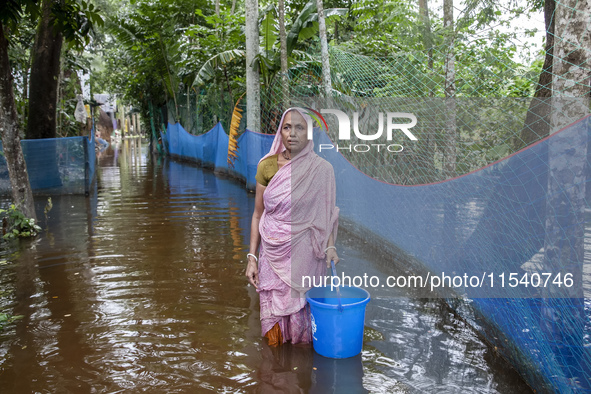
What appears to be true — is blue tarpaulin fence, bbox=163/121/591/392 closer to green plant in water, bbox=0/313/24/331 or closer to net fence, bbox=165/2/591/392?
net fence, bbox=165/2/591/392

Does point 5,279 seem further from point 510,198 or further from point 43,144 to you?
point 43,144

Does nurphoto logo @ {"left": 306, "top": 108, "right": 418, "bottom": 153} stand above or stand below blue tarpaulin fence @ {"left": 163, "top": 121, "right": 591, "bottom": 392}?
above

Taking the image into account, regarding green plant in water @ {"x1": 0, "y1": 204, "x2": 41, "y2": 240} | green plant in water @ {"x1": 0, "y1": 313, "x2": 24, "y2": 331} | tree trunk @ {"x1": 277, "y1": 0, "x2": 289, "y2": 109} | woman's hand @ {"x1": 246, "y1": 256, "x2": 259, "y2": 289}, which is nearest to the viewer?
woman's hand @ {"x1": 246, "y1": 256, "x2": 259, "y2": 289}

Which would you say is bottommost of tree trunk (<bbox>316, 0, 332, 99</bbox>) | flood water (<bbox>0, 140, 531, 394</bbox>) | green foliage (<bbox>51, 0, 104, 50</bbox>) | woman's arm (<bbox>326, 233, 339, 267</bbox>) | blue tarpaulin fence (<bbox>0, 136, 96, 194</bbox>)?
flood water (<bbox>0, 140, 531, 394</bbox>)

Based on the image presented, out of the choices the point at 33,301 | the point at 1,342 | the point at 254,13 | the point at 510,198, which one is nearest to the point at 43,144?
the point at 254,13

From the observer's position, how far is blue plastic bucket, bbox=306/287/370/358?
A: 2996mm

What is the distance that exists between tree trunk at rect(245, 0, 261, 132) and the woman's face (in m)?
7.62

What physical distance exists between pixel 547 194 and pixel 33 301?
4.09 meters

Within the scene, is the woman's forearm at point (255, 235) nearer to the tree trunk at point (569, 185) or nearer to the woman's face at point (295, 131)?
the woman's face at point (295, 131)

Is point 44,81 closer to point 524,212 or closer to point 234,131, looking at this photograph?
point 234,131

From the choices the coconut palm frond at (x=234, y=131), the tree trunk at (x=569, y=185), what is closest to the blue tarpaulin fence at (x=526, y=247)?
the tree trunk at (x=569, y=185)

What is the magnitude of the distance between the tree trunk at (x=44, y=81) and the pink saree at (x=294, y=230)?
8.27 metres

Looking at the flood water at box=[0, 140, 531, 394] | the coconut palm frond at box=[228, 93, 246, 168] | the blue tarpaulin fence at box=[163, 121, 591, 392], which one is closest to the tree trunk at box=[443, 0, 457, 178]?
the blue tarpaulin fence at box=[163, 121, 591, 392]

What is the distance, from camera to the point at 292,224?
3.19 metres
